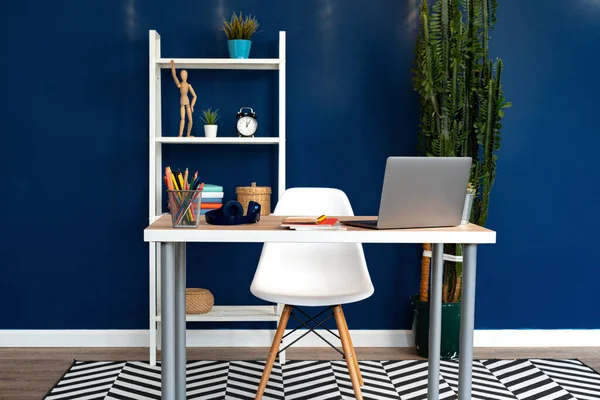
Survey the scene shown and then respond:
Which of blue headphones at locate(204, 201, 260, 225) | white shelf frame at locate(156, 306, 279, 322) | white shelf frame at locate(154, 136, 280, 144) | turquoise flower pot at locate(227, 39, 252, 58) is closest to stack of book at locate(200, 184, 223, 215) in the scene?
white shelf frame at locate(154, 136, 280, 144)

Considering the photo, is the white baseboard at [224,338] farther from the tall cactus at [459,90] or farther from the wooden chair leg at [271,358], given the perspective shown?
the wooden chair leg at [271,358]

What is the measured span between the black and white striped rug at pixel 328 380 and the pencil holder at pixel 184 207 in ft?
3.53

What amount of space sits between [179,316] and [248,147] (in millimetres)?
1408

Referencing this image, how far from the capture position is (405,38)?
135 inches

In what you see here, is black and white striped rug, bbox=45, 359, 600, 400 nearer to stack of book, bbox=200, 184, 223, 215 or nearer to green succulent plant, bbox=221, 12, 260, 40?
stack of book, bbox=200, 184, 223, 215

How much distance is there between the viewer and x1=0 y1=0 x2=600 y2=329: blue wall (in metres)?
3.38

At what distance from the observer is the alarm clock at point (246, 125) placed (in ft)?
10.6

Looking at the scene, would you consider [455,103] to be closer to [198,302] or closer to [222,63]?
[222,63]

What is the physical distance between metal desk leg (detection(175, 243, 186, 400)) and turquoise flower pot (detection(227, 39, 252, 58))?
131 cm

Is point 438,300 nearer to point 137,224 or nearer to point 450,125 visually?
point 450,125

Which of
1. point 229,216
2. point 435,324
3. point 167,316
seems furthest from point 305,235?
point 435,324

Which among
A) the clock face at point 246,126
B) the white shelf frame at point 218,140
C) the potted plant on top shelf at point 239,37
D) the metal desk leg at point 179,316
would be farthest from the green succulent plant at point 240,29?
the metal desk leg at point 179,316

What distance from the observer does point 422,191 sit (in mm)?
1852

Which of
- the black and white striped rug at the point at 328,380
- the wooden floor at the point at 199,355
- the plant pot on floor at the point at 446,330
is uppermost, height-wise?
the plant pot on floor at the point at 446,330
